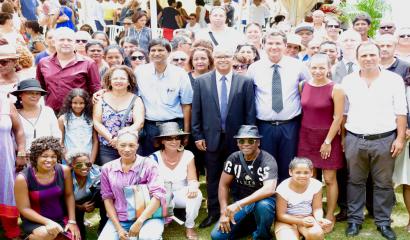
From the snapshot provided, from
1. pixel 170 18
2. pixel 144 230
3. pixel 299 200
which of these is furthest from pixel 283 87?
pixel 170 18

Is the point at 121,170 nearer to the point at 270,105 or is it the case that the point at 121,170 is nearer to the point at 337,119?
the point at 270,105

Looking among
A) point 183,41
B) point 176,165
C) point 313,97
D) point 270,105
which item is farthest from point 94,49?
point 313,97

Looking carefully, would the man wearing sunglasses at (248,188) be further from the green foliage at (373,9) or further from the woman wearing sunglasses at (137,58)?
the green foliage at (373,9)

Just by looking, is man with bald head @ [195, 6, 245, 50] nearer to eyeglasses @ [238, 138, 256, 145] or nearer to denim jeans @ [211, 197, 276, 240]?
eyeglasses @ [238, 138, 256, 145]

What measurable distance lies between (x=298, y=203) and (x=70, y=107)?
278 cm

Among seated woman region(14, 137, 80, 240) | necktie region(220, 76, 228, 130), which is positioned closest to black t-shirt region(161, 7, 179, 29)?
necktie region(220, 76, 228, 130)

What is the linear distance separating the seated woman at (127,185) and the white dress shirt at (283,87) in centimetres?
146

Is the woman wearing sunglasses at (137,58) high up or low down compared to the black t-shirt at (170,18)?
down

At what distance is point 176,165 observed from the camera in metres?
6.00

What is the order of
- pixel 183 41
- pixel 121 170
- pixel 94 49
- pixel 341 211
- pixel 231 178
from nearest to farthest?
pixel 121 170 → pixel 231 178 → pixel 341 211 → pixel 94 49 → pixel 183 41

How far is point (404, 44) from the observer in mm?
6301

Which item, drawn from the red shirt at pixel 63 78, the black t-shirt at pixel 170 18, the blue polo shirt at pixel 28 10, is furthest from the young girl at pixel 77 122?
the blue polo shirt at pixel 28 10

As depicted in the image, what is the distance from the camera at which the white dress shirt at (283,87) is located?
5.83 m

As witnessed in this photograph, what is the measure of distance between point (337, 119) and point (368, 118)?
1.06 feet
